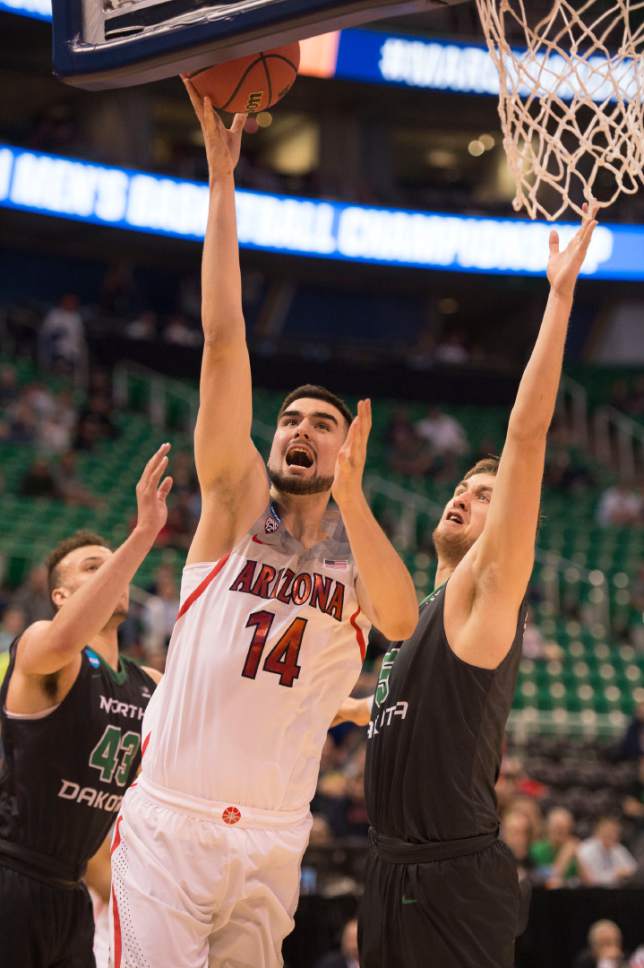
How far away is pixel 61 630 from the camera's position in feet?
13.2

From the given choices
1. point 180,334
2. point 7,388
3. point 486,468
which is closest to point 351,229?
point 180,334

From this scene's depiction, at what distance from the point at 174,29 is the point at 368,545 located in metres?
1.61

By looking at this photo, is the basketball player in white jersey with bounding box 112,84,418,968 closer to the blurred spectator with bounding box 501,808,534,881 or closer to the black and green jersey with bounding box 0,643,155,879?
the black and green jersey with bounding box 0,643,155,879

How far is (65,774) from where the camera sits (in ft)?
14.3

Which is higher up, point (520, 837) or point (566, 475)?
point (566, 475)

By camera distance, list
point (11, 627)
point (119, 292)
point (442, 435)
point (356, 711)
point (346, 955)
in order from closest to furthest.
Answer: point (356, 711), point (346, 955), point (11, 627), point (442, 435), point (119, 292)

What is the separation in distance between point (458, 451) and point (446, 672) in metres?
15.7

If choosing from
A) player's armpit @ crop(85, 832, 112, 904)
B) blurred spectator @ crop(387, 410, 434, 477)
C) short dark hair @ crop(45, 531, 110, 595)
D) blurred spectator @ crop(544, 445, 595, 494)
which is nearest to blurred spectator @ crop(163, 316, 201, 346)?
blurred spectator @ crop(387, 410, 434, 477)

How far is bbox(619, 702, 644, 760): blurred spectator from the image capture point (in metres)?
12.2

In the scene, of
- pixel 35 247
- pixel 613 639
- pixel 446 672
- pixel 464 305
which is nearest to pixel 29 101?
pixel 35 247

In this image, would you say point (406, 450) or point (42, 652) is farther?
point (406, 450)

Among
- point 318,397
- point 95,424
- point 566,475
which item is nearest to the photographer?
Answer: point 318,397

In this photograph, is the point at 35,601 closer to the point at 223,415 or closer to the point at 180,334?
the point at 223,415

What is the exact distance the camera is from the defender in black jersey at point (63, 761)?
4043 millimetres
